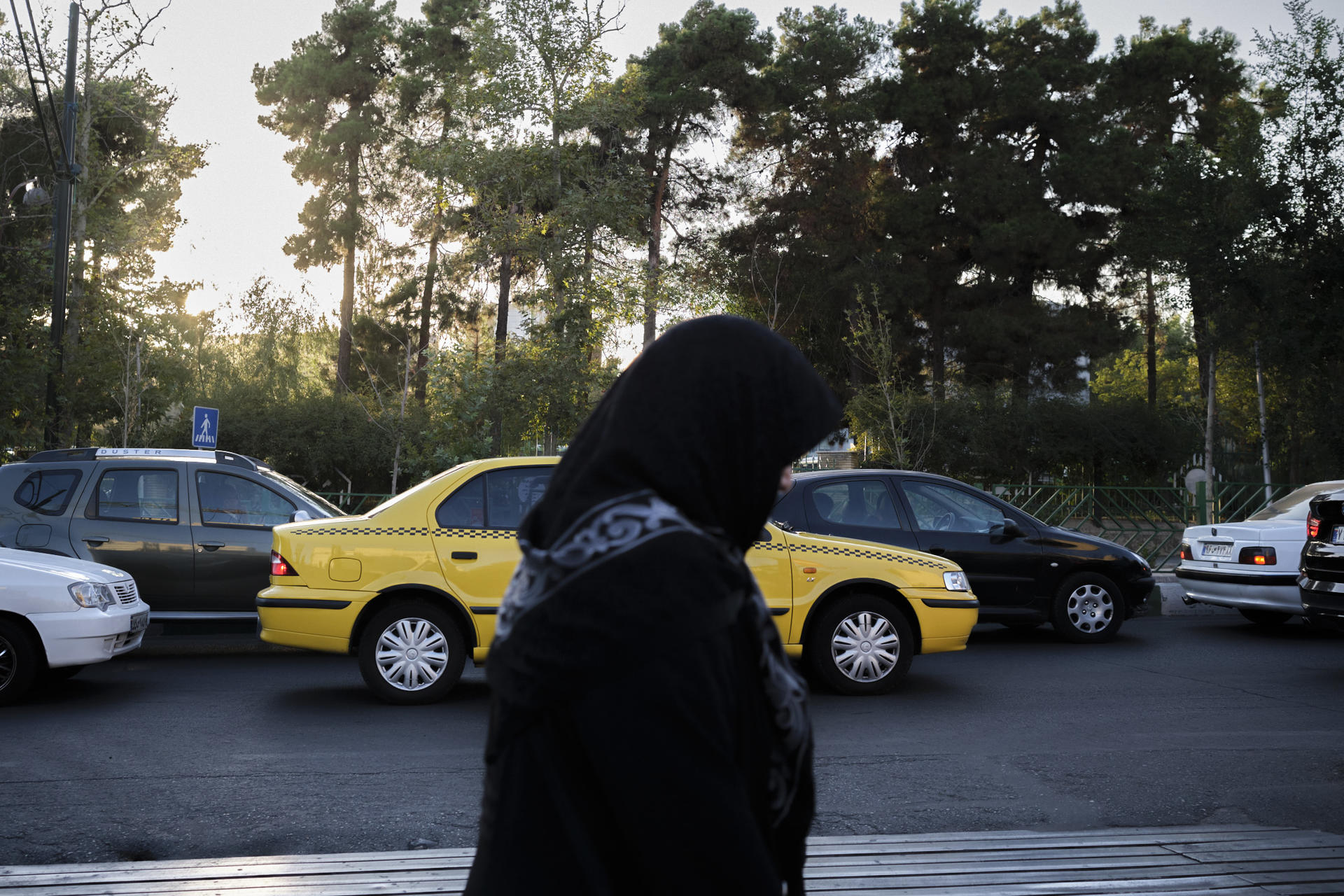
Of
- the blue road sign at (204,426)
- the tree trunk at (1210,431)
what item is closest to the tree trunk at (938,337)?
the tree trunk at (1210,431)

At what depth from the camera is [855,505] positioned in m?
10.4

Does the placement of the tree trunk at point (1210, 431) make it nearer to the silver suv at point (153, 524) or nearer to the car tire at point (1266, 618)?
the car tire at point (1266, 618)

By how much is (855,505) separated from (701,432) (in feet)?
29.5

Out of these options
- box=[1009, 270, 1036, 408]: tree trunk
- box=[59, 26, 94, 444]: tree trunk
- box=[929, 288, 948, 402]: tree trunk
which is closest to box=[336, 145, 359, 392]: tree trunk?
box=[59, 26, 94, 444]: tree trunk

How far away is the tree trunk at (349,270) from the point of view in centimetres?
3584

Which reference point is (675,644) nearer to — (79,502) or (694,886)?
(694,886)

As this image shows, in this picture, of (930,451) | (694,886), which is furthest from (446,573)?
(930,451)

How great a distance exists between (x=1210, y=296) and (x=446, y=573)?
20.0m

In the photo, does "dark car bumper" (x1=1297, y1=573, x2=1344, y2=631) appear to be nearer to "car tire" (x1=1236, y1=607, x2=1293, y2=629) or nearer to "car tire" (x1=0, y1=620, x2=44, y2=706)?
"car tire" (x1=1236, y1=607, x2=1293, y2=629)

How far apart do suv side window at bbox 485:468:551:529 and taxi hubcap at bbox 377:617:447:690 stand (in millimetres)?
862

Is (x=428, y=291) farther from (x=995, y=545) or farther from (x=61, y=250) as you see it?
(x=995, y=545)

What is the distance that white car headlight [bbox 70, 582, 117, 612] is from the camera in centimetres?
820

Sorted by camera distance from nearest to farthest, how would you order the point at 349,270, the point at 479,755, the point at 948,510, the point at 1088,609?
the point at 479,755 → the point at 948,510 → the point at 1088,609 → the point at 349,270

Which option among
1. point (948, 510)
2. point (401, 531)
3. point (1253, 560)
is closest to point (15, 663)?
point (401, 531)
